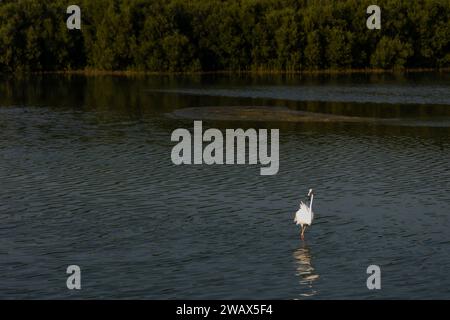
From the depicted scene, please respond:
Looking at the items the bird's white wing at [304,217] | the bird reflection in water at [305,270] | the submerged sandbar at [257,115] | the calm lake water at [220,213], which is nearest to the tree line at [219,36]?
the submerged sandbar at [257,115]

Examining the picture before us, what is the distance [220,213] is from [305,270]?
1010 centimetres

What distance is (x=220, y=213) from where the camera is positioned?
43.0 m

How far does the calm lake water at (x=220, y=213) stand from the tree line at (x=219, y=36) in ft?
283

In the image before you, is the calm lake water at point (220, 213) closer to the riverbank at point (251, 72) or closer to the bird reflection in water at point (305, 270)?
the bird reflection in water at point (305, 270)

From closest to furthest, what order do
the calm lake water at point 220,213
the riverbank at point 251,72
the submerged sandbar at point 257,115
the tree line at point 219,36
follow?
the calm lake water at point 220,213 < the submerged sandbar at point 257,115 < the tree line at point 219,36 < the riverbank at point 251,72

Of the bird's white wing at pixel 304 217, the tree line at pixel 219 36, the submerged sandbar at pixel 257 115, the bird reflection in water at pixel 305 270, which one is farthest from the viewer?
the tree line at pixel 219 36

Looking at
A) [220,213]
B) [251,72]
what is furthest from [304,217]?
[251,72]

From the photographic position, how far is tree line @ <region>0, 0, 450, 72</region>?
553 feet

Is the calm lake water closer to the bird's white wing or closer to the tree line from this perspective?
the bird's white wing

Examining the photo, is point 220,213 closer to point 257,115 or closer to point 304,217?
point 304,217

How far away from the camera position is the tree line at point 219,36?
6639 inches

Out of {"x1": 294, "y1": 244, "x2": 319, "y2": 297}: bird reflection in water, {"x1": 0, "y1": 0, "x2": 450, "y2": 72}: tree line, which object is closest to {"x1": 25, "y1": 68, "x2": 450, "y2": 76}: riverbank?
{"x1": 0, "y1": 0, "x2": 450, "y2": 72}: tree line

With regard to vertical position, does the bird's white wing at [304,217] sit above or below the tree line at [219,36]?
below

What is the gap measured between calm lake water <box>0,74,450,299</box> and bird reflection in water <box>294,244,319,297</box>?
4 centimetres
